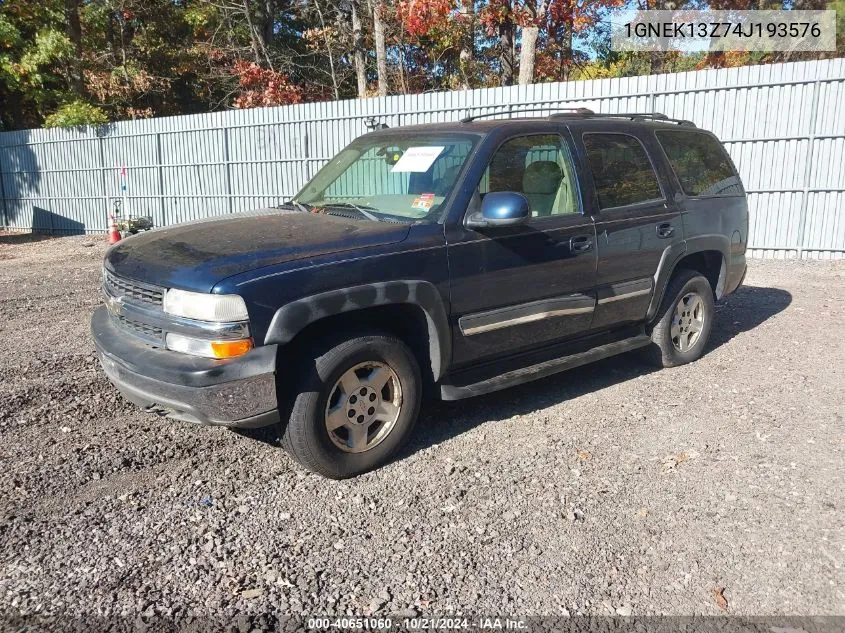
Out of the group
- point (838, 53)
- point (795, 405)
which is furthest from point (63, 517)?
point (838, 53)

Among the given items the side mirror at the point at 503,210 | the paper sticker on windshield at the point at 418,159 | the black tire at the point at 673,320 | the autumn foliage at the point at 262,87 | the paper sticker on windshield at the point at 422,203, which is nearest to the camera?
the side mirror at the point at 503,210

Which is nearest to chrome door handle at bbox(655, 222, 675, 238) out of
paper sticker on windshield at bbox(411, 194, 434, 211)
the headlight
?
paper sticker on windshield at bbox(411, 194, 434, 211)

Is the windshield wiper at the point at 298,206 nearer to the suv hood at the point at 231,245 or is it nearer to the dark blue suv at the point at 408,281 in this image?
the dark blue suv at the point at 408,281

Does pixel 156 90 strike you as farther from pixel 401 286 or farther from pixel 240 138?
pixel 401 286

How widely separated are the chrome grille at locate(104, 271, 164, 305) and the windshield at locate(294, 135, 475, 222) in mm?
1321

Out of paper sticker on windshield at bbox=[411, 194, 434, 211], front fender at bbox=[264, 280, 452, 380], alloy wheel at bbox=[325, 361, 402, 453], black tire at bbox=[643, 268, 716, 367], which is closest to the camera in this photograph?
front fender at bbox=[264, 280, 452, 380]

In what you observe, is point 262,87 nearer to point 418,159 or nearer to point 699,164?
point 699,164

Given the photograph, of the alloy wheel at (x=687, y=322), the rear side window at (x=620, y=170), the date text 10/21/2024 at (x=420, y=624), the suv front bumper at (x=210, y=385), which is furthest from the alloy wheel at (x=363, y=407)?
the alloy wheel at (x=687, y=322)

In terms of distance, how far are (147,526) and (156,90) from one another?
25.5 metres

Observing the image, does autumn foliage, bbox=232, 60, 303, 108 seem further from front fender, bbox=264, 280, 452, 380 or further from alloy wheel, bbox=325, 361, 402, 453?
alloy wheel, bbox=325, 361, 402, 453

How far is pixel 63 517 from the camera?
3527 millimetres

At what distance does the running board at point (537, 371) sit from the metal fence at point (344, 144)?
22.6 ft

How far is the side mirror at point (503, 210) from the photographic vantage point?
404cm

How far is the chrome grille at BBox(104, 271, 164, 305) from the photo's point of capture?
368cm
